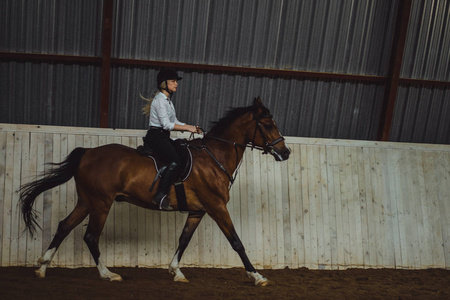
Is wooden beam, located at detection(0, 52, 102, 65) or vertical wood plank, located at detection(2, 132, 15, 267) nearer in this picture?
vertical wood plank, located at detection(2, 132, 15, 267)

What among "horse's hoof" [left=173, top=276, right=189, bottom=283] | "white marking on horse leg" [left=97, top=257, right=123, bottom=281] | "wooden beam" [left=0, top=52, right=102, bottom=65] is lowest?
"horse's hoof" [left=173, top=276, right=189, bottom=283]

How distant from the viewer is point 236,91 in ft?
28.1

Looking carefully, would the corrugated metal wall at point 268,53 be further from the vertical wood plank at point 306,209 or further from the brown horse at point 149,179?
the brown horse at point 149,179

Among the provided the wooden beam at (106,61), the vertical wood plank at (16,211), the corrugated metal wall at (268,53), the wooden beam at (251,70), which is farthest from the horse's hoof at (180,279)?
the wooden beam at (251,70)

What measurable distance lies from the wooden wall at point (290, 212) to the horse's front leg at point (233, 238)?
1422 millimetres

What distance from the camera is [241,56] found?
844cm

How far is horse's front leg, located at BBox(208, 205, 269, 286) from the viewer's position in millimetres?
6035

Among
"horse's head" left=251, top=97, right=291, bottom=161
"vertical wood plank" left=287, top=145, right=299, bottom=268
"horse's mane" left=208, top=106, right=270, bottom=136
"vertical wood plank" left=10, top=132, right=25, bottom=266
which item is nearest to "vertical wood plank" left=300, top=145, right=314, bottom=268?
"vertical wood plank" left=287, top=145, right=299, bottom=268

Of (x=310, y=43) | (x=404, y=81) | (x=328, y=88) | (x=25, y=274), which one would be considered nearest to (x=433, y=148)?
(x=404, y=81)

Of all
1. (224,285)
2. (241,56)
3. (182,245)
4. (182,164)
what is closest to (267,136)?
(182,164)

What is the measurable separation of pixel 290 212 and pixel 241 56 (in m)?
2.75

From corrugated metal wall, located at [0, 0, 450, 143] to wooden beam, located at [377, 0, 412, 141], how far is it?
0.13 m

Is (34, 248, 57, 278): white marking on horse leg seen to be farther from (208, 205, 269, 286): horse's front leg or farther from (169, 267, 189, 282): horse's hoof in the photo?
(208, 205, 269, 286): horse's front leg

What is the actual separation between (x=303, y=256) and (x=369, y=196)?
1538 millimetres
